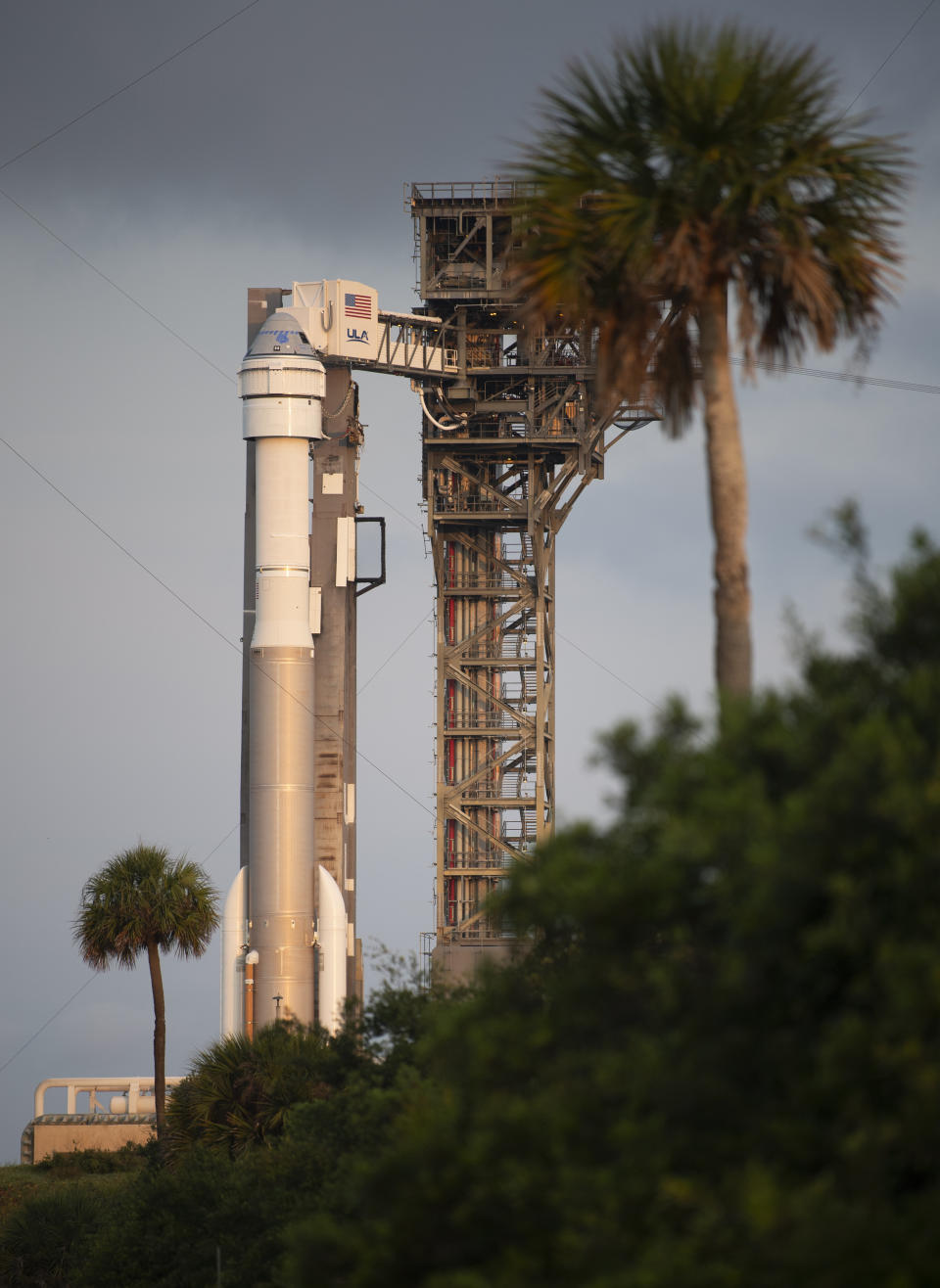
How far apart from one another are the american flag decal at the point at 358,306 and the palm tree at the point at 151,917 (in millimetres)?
20300

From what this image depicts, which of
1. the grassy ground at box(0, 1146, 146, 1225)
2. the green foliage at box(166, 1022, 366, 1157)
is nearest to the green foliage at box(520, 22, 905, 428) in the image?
the green foliage at box(166, 1022, 366, 1157)

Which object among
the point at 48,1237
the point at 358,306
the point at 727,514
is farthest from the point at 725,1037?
the point at 358,306

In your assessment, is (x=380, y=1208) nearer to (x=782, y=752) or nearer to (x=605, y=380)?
(x=782, y=752)

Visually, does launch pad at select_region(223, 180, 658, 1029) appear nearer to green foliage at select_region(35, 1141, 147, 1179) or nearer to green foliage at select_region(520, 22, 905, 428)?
green foliage at select_region(35, 1141, 147, 1179)

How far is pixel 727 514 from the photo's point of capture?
1659 centimetres

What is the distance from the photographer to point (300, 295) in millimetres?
57719

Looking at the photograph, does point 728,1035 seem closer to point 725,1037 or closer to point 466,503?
point 725,1037

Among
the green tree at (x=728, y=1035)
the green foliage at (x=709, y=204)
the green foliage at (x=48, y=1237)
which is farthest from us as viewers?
the green foliage at (x=48, y=1237)

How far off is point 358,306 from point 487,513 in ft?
33.1

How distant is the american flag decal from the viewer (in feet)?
189

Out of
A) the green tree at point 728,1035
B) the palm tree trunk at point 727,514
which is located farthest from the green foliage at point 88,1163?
the green tree at point 728,1035

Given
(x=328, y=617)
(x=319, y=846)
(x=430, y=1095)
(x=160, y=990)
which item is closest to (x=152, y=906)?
(x=160, y=990)

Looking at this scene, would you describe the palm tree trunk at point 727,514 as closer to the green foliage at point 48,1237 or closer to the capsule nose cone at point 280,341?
the green foliage at point 48,1237

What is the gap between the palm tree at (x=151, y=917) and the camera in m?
45.9
